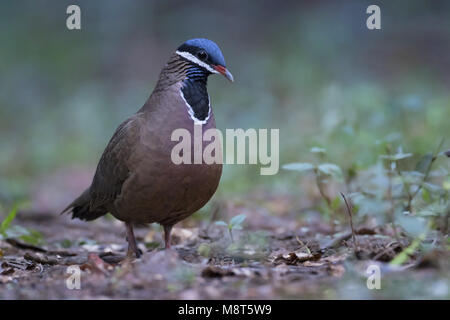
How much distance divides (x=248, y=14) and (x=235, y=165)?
8268 mm

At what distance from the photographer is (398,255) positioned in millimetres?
3971

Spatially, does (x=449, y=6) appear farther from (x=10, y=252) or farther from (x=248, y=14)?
(x=10, y=252)

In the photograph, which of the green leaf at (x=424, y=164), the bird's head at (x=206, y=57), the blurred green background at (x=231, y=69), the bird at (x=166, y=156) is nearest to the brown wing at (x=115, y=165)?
the bird at (x=166, y=156)

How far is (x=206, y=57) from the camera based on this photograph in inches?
199

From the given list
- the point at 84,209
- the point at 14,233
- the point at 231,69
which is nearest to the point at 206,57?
the point at 84,209

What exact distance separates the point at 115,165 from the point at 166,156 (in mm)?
665

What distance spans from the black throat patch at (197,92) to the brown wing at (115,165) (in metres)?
0.43

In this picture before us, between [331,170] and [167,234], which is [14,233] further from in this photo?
[331,170]

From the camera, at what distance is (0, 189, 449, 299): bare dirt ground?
3.57 m

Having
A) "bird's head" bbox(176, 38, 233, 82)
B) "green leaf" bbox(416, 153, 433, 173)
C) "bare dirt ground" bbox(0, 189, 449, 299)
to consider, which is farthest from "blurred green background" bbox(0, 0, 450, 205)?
"bird's head" bbox(176, 38, 233, 82)

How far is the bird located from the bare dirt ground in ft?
1.41

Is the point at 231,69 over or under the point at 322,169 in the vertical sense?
over

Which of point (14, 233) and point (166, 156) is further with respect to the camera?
point (14, 233)
